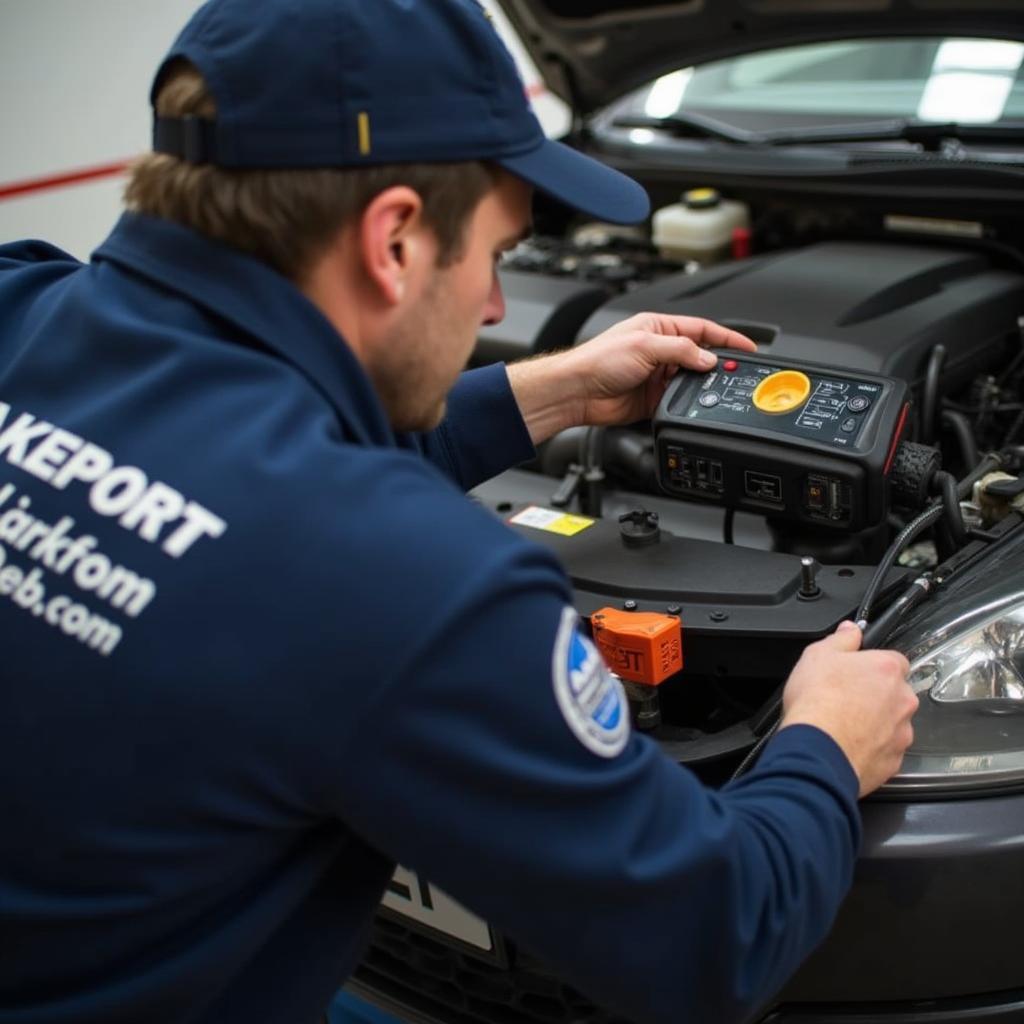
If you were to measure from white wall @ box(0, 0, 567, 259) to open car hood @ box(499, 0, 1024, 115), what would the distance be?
3153 millimetres

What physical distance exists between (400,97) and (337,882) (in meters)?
0.63

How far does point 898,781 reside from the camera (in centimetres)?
119

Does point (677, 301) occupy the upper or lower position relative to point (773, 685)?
upper

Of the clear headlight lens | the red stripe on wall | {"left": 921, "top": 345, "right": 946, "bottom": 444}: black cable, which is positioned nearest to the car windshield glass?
{"left": 921, "top": 345, "right": 946, "bottom": 444}: black cable

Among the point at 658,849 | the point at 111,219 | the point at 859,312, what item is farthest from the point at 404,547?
the point at 111,219

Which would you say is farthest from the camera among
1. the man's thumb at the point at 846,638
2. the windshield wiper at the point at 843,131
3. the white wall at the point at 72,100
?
the white wall at the point at 72,100

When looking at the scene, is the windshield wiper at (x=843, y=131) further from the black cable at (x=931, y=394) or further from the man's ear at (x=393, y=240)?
the man's ear at (x=393, y=240)

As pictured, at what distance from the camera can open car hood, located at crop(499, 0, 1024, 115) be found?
211 centimetres

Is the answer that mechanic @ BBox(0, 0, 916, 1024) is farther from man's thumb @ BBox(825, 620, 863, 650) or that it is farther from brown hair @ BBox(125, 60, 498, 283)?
man's thumb @ BBox(825, 620, 863, 650)

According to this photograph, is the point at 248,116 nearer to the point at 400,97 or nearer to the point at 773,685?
the point at 400,97

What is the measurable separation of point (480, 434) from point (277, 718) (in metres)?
0.79

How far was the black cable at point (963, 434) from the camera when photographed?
168 cm

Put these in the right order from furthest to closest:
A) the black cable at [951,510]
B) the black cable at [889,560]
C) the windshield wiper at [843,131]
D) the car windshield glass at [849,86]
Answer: the car windshield glass at [849,86] → the windshield wiper at [843,131] → the black cable at [951,510] → the black cable at [889,560]

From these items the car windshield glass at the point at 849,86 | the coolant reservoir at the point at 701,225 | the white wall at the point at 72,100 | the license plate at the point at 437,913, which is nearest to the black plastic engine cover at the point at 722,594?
the license plate at the point at 437,913
